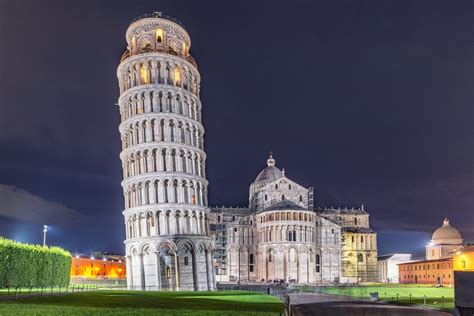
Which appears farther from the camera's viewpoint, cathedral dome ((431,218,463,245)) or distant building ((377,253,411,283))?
A: distant building ((377,253,411,283))

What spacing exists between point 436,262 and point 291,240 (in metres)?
30.0

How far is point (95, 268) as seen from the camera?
102 meters

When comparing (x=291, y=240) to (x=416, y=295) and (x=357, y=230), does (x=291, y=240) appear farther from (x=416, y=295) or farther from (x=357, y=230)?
(x=416, y=295)

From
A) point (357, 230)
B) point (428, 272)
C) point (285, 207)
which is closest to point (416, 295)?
point (285, 207)

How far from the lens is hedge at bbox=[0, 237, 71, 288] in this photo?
47.6 m

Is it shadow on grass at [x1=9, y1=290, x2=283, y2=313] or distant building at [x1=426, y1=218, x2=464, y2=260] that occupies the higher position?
shadow on grass at [x1=9, y1=290, x2=283, y2=313]

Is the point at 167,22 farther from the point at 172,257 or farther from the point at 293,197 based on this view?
the point at 293,197

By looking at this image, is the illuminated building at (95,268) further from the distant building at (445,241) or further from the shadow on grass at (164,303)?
the distant building at (445,241)

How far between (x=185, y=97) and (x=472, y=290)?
208ft

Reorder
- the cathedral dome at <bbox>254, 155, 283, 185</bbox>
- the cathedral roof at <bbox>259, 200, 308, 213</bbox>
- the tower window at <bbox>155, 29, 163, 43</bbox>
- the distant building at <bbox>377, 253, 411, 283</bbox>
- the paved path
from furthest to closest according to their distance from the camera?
1. the distant building at <bbox>377, 253, 411, 283</bbox>
2. the cathedral dome at <bbox>254, 155, 283, 185</bbox>
3. the cathedral roof at <bbox>259, 200, 308, 213</bbox>
4. the tower window at <bbox>155, 29, 163, 43</bbox>
5. the paved path

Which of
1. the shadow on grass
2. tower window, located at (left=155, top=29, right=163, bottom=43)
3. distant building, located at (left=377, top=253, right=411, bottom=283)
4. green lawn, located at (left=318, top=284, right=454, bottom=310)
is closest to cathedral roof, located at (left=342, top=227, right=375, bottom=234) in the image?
distant building, located at (left=377, top=253, right=411, bottom=283)

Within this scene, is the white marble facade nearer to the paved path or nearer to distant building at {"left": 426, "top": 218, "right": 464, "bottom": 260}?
distant building at {"left": 426, "top": 218, "right": 464, "bottom": 260}

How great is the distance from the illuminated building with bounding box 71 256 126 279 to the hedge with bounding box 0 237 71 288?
91.1ft

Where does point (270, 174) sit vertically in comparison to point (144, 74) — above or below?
below
